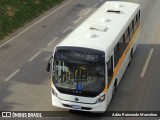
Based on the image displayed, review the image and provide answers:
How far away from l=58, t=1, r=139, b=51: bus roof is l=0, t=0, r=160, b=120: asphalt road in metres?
2.73

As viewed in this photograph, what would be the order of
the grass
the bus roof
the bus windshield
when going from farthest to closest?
the grass < the bus roof < the bus windshield

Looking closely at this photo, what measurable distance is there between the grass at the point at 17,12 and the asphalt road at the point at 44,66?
0.61 metres

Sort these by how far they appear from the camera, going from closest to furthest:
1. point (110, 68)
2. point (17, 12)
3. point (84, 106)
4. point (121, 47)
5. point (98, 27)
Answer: point (84, 106)
point (110, 68)
point (98, 27)
point (121, 47)
point (17, 12)

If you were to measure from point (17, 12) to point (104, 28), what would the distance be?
13257 millimetres

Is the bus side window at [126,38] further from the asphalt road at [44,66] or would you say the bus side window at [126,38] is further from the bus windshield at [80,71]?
the bus windshield at [80,71]

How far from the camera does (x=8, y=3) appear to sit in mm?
31641

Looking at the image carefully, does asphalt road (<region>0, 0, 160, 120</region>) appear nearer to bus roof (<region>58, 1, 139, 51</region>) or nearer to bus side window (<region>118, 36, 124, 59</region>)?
bus side window (<region>118, 36, 124, 59</region>)

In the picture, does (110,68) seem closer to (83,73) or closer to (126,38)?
(83,73)

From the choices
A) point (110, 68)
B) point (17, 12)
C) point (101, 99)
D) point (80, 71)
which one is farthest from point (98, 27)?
point (17, 12)

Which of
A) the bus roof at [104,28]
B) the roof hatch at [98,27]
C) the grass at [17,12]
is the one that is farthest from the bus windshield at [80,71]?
the grass at [17,12]

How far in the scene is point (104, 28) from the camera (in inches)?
753

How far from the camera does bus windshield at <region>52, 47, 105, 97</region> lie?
54.4ft

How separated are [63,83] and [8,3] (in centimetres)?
1640

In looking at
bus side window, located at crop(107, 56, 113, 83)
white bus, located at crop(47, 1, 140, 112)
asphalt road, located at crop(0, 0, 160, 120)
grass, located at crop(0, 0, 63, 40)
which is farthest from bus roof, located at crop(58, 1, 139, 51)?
grass, located at crop(0, 0, 63, 40)
